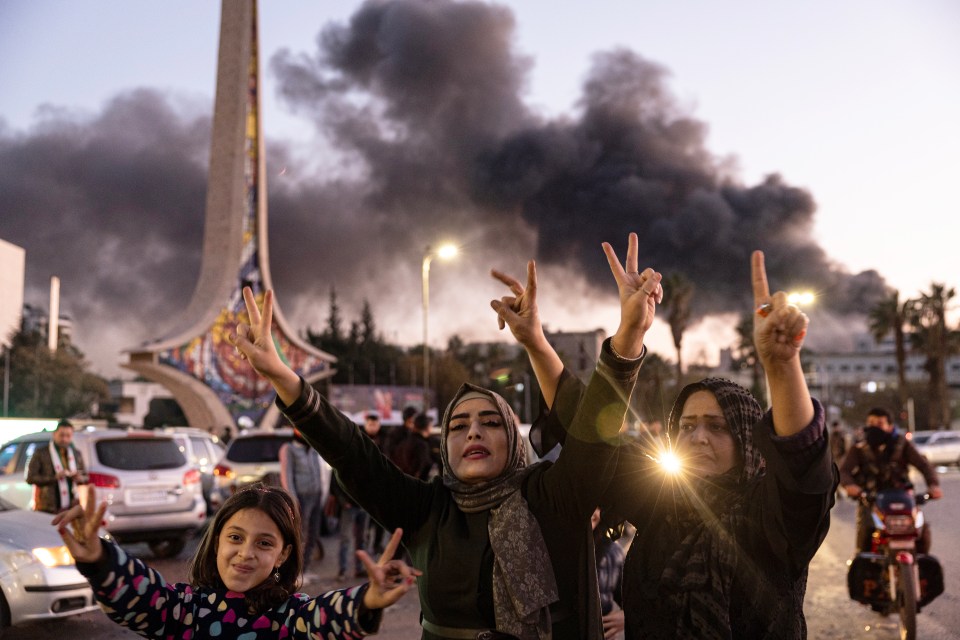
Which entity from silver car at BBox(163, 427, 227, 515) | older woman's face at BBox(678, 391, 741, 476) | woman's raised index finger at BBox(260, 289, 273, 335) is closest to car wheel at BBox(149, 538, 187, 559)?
silver car at BBox(163, 427, 227, 515)

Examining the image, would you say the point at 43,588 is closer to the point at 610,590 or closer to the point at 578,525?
the point at 610,590

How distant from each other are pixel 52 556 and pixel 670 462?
597cm

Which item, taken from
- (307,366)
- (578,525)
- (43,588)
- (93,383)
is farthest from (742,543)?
(93,383)

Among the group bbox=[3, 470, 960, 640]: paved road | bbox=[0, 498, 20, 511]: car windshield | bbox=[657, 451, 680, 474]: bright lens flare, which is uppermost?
bbox=[657, 451, 680, 474]: bright lens flare

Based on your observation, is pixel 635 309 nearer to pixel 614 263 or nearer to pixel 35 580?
pixel 614 263

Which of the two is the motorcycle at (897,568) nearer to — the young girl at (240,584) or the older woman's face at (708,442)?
the older woman's face at (708,442)

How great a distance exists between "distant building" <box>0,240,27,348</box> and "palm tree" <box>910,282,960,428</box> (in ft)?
284

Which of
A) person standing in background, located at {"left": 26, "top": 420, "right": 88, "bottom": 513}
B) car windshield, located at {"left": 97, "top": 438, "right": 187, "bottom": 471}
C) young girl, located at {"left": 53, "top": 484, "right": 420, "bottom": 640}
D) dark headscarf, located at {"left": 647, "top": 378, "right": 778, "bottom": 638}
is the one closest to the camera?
young girl, located at {"left": 53, "top": 484, "right": 420, "bottom": 640}

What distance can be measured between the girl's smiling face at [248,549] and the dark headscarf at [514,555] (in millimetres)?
685

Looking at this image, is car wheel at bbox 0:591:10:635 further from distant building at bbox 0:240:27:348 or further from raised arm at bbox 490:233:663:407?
distant building at bbox 0:240:27:348

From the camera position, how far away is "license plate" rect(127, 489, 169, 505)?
1138cm

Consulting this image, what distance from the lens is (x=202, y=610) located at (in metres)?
2.87

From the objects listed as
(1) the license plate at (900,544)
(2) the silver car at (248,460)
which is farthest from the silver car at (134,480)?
(1) the license plate at (900,544)

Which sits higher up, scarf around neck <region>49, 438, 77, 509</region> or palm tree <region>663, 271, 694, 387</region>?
palm tree <region>663, 271, 694, 387</region>
